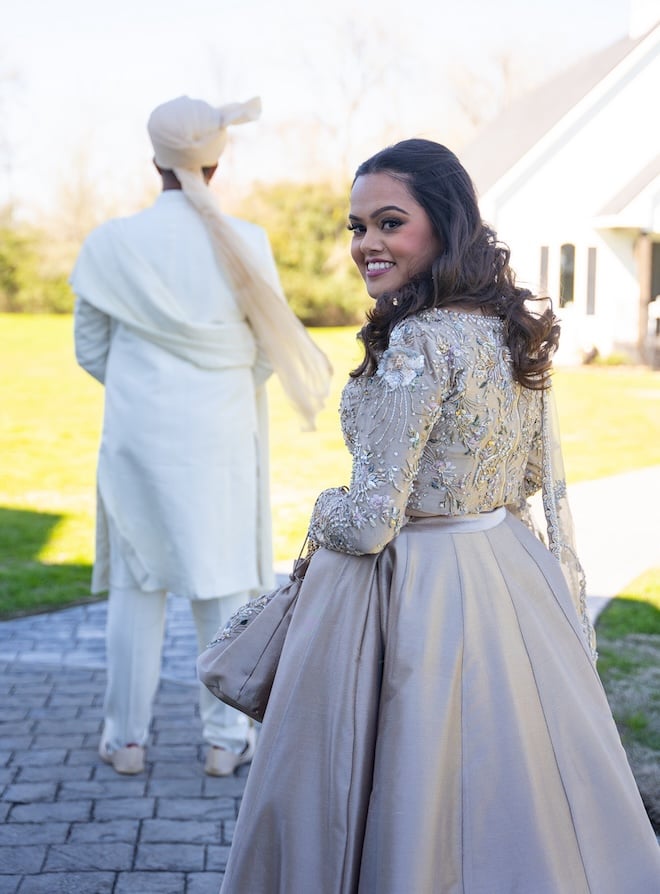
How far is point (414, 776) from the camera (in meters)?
2.13

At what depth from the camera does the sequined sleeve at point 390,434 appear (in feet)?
7.16

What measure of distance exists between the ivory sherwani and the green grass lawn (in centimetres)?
250

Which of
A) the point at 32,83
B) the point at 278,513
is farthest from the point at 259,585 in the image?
the point at 32,83

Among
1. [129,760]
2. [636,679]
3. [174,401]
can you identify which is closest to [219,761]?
[129,760]

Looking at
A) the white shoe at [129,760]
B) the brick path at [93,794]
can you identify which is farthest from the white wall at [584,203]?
the white shoe at [129,760]

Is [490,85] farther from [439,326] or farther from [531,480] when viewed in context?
[439,326]

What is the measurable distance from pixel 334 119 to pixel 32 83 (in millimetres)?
9907

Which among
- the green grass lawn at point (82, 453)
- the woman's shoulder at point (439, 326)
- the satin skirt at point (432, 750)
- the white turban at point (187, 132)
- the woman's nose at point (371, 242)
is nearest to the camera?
the satin skirt at point (432, 750)

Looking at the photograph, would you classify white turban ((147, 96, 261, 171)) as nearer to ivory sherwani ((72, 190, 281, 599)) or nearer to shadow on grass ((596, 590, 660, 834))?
ivory sherwani ((72, 190, 281, 599))

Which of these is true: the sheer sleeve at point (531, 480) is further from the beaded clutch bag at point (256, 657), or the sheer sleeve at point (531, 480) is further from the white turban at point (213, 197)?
the white turban at point (213, 197)

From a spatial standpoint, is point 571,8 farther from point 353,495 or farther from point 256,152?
point 353,495

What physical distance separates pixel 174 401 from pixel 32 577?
3347 millimetres

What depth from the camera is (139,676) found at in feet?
13.4

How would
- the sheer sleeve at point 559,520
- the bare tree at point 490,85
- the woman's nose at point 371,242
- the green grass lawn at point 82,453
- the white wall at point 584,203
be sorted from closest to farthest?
the woman's nose at point 371,242 → the sheer sleeve at point 559,520 → the green grass lawn at point 82,453 → the white wall at point 584,203 → the bare tree at point 490,85
